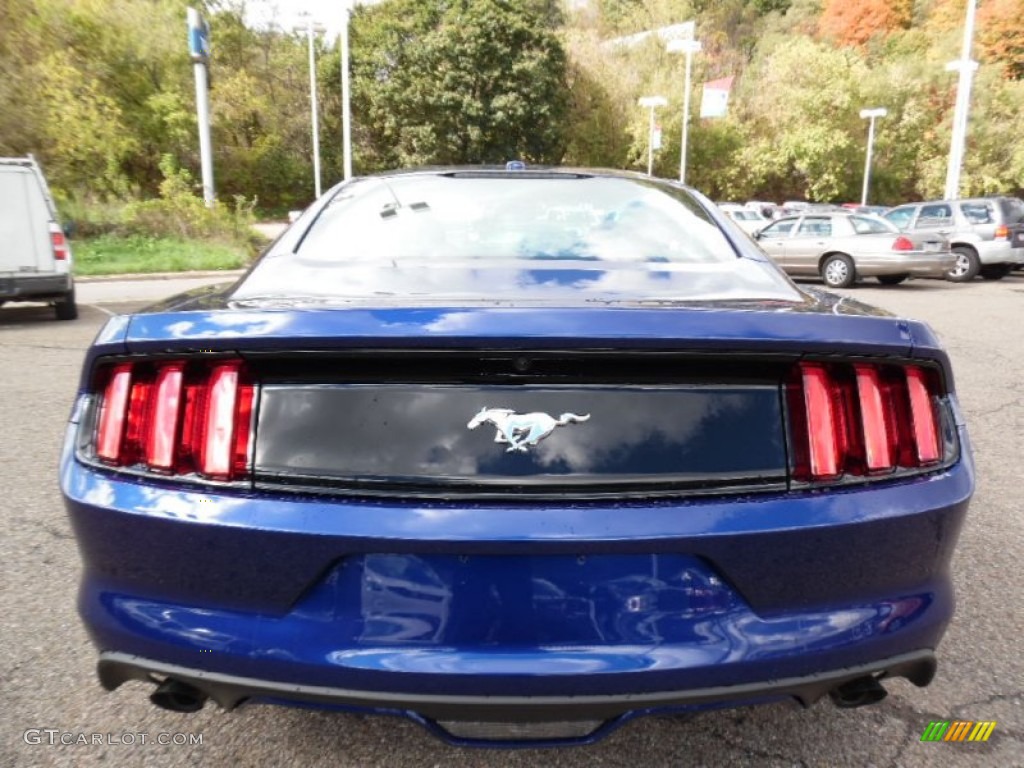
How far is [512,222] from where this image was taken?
100.0 inches

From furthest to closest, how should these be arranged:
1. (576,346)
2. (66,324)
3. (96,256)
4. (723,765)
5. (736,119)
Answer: (736,119)
(96,256)
(66,324)
(723,765)
(576,346)

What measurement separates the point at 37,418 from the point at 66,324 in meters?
5.18

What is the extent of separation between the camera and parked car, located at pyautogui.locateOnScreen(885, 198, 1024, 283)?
15.8 m

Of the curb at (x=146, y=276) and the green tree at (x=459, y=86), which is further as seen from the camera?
the green tree at (x=459, y=86)

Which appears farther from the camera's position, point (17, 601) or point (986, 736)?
point (17, 601)

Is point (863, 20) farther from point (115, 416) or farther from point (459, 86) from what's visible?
point (115, 416)

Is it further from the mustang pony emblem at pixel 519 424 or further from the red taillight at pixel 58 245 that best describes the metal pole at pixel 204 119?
the mustang pony emblem at pixel 519 424

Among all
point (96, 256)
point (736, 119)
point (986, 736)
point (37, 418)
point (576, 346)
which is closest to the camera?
point (576, 346)

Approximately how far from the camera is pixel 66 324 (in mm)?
9812

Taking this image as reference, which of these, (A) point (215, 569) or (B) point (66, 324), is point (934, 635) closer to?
(A) point (215, 569)

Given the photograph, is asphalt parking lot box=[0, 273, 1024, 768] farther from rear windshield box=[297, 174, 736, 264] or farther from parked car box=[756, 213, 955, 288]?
parked car box=[756, 213, 955, 288]

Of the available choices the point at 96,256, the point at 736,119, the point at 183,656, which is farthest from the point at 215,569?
the point at 736,119

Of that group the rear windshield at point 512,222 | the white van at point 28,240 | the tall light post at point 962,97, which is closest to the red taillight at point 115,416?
the rear windshield at point 512,222

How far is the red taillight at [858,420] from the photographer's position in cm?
155
